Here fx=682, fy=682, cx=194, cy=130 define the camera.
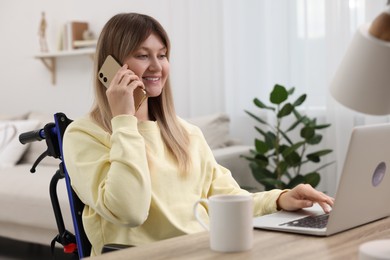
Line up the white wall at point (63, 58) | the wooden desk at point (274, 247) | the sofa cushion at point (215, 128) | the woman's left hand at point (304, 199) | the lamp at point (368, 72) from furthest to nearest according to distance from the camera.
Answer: the white wall at point (63, 58), the sofa cushion at point (215, 128), the woman's left hand at point (304, 199), the wooden desk at point (274, 247), the lamp at point (368, 72)

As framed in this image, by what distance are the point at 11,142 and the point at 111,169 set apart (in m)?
2.77

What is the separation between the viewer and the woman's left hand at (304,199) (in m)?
1.50

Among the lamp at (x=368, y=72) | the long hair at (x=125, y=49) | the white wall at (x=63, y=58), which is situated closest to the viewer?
the lamp at (x=368, y=72)

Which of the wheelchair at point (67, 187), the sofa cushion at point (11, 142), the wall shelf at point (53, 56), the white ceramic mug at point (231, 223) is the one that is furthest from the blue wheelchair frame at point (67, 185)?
the wall shelf at point (53, 56)

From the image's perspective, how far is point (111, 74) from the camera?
1.75m

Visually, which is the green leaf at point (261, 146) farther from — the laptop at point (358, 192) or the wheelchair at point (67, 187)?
the laptop at point (358, 192)

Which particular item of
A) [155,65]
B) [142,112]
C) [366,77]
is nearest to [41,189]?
[142,112]

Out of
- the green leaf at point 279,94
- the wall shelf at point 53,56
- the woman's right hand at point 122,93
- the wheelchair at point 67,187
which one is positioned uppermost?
the woman's right hand at point 122,93

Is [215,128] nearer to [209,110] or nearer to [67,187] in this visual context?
[209,110]

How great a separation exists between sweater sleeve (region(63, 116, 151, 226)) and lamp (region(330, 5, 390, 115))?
0.81 m

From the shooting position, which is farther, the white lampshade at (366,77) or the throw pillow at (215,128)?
the throw pillow at (215,128)

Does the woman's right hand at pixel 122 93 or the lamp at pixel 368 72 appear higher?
the lamp at pixel 368 72

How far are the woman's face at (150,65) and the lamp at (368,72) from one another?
99cm

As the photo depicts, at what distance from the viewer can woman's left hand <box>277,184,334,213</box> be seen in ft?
4.93
